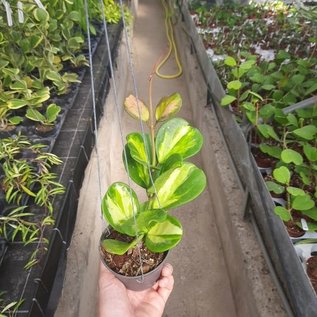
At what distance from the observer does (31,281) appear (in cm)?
79

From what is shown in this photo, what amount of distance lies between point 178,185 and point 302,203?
1.74 feet

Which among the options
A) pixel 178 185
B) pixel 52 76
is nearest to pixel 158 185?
pixel 178 185

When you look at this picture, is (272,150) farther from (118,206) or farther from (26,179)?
(26,179)

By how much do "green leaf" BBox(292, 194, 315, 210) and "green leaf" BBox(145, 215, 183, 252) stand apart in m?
0.53

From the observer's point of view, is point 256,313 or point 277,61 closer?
point 256,313

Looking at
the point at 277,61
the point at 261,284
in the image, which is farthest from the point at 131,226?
the point at 277,61

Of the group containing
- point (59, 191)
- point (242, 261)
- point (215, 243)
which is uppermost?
point (59, 191)

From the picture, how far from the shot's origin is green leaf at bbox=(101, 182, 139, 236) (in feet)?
1.96

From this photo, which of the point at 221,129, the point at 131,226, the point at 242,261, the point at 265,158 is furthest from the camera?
the point at 221,129

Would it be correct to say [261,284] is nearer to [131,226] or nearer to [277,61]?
[131,226]

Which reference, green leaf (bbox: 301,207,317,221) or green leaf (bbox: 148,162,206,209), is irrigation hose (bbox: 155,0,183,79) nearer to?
green leaf (bbox: 301,207,317,221)

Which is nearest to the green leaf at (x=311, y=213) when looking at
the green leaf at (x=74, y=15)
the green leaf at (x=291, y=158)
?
the green leaf at (x=291, y=158)

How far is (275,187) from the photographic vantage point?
1.05 meters

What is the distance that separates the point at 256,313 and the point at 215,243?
51cm
